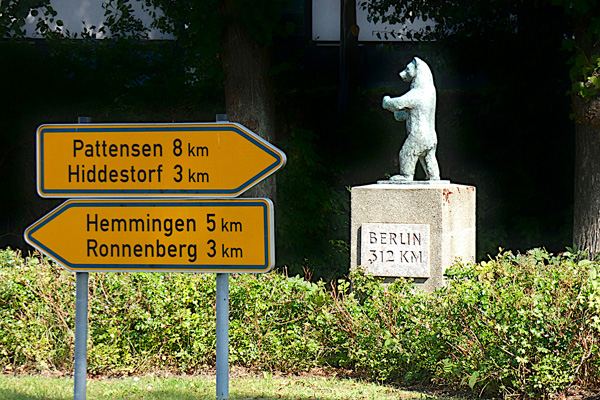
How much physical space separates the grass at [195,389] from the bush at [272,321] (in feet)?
0.78

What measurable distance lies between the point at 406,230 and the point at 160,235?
11.6 ft

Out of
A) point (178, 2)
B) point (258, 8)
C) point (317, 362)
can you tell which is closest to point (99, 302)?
point (317, 362)

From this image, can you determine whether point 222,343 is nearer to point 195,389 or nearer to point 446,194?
point 195,389

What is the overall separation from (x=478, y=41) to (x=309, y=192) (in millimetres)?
3345

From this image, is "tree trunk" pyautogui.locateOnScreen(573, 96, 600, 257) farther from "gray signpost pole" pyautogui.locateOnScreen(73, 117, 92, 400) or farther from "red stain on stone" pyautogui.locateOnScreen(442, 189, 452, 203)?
"gray signpost pole" pyautogui.locateOnScreen(73, 117, 92, 400)

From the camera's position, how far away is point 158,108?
1125 cm

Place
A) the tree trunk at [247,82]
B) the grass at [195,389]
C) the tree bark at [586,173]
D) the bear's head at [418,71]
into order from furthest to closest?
1. the tree trunk at [247,82]
2. the tree bark at [586,173]
3. the bear's head at [418,71]
4. the grass at [195,389]

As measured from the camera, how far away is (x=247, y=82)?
9641mm

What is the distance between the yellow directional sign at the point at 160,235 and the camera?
3.90 m

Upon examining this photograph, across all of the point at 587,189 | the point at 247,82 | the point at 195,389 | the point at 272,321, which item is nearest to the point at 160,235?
the point at 195,389

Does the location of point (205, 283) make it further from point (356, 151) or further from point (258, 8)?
point (356, 151)

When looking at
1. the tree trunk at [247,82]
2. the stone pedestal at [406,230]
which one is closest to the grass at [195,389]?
the stone pedestal at [406,230]

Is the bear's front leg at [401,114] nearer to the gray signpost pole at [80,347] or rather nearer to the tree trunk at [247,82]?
the tree trunk at [247,82]

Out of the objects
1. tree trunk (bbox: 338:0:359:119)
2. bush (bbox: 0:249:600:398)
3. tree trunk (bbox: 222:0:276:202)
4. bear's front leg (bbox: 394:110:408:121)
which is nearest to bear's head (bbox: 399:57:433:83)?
bear's front leg (bbox: 394:110:408:121)
